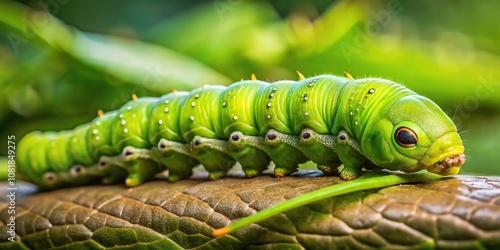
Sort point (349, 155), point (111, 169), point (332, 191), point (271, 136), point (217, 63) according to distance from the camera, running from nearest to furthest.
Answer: point (332, 191) < point (349, 155) < point (271, 136) < point (111, 169) < point (217, 63)

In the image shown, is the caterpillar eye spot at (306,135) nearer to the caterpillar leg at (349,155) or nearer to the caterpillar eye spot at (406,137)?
the caterpillar leg at (349,155)

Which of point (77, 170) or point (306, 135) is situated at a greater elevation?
point (77, 170)

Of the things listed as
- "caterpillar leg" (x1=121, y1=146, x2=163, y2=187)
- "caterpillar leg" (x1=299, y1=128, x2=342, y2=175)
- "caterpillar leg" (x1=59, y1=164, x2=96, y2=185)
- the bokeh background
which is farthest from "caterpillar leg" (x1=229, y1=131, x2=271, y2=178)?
the bokeh background

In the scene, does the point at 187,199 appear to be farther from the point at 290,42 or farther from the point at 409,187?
the point at 290,42

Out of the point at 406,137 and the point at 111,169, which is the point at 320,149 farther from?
the point at 111,169

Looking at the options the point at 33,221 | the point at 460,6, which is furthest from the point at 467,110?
the point at 33,221

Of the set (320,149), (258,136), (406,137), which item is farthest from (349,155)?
(258,136)
